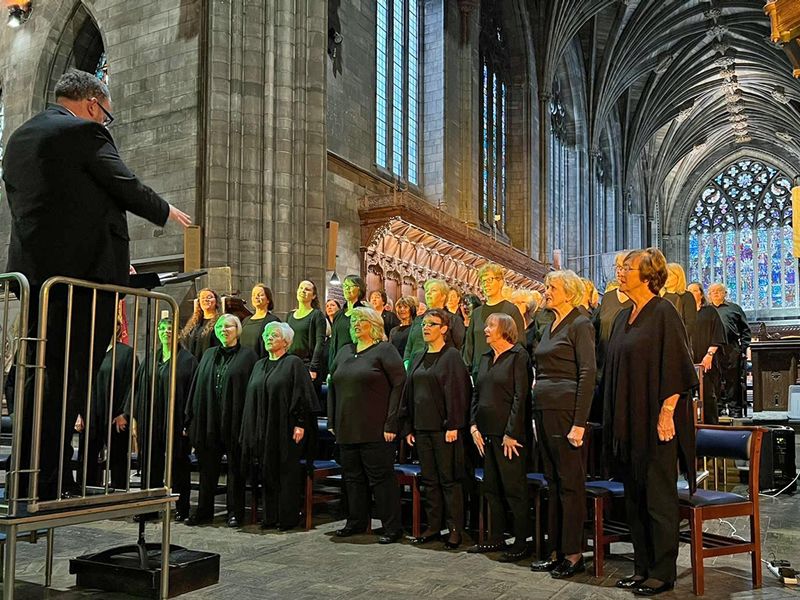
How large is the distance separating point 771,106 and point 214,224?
3779 cm

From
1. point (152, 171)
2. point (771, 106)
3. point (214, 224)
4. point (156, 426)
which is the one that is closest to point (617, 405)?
point (156, 426)

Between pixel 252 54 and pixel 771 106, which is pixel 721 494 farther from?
pixel 771 106

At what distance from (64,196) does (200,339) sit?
168 inches

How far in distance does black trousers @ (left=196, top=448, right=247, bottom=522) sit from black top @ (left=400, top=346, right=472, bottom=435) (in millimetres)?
1640

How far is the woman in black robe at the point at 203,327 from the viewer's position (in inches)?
297

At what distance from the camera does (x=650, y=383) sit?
451 cm

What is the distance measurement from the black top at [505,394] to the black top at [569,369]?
30cm

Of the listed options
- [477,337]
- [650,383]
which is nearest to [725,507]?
[650,383]

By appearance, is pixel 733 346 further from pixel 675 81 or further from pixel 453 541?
pixel 675 81

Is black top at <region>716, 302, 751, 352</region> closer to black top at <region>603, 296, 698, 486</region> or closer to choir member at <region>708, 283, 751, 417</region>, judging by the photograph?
choir member at <region>708, 283, 751, 417</region>

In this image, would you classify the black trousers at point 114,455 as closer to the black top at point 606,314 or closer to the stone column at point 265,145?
the black top at point 606,314

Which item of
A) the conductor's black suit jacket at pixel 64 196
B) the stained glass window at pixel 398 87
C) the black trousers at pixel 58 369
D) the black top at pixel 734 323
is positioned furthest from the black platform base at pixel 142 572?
the stained glass window at pixel 398 87

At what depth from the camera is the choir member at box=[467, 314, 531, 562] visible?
532 cm

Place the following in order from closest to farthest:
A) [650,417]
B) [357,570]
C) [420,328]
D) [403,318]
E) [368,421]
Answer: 1. [650,417]
2. [357,570]
3. [368,421]
4. [420,328]
5. [403,318]
